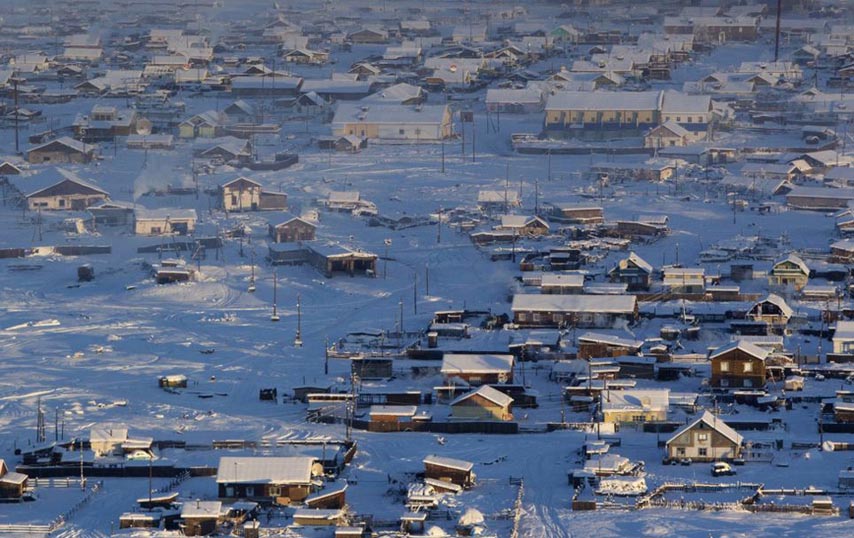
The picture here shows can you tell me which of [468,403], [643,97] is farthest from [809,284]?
[643,97]

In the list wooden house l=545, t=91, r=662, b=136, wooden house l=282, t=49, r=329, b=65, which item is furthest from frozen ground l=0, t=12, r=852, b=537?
wooden house l=282, t=49, r=329, b=65

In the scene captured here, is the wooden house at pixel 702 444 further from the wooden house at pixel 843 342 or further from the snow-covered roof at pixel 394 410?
the wooden house at pixel 843 342


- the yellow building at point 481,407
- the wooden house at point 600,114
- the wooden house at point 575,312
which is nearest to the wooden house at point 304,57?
the wooden house at point 600,114

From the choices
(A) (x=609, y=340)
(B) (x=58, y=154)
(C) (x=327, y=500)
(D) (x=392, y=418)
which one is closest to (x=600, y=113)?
(B) (x=58, y=154)

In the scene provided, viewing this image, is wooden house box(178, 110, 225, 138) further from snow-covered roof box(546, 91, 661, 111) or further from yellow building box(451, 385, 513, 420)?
yellow building box(451, 385, 513, 420)

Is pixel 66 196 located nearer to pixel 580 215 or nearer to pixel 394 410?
pixel 580 215

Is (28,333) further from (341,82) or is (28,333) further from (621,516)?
(341,82)

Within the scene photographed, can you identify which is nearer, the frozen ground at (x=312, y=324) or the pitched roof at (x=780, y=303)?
the frozen ground at (x=312, y=324)
